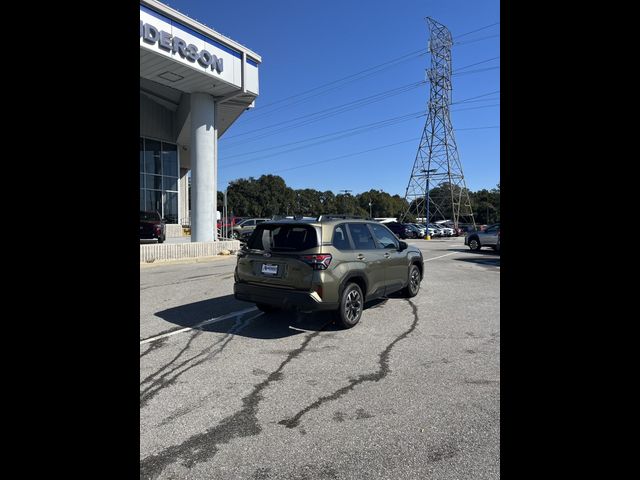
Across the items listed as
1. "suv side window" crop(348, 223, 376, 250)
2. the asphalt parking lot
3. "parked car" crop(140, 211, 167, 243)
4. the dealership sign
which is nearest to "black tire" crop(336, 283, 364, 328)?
the asphalt parking lot

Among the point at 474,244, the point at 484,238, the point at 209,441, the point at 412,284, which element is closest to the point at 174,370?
the point at 209,441

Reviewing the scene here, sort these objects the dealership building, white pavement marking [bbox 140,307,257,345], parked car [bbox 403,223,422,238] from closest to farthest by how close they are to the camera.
Result: white pavement marking [bbox 140,307,257,345] < the dealership building < parked car [bbox 403,223,422,238]

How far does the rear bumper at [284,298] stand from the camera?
564 cm

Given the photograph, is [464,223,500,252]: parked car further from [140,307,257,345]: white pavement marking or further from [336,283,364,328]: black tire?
[140,307,257,345]: white pavement marking

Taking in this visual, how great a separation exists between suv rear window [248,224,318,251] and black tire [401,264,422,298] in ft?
9.91

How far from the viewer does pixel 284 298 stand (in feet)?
18.9

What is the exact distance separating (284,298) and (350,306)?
105cm

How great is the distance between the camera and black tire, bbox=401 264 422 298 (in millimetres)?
8375

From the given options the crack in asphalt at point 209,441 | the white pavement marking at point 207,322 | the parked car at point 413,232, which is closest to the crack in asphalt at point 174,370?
the white pavement marking at point 207,322

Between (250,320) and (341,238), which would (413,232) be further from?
(250,320)

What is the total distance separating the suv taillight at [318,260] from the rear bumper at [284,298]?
395 millimetres
